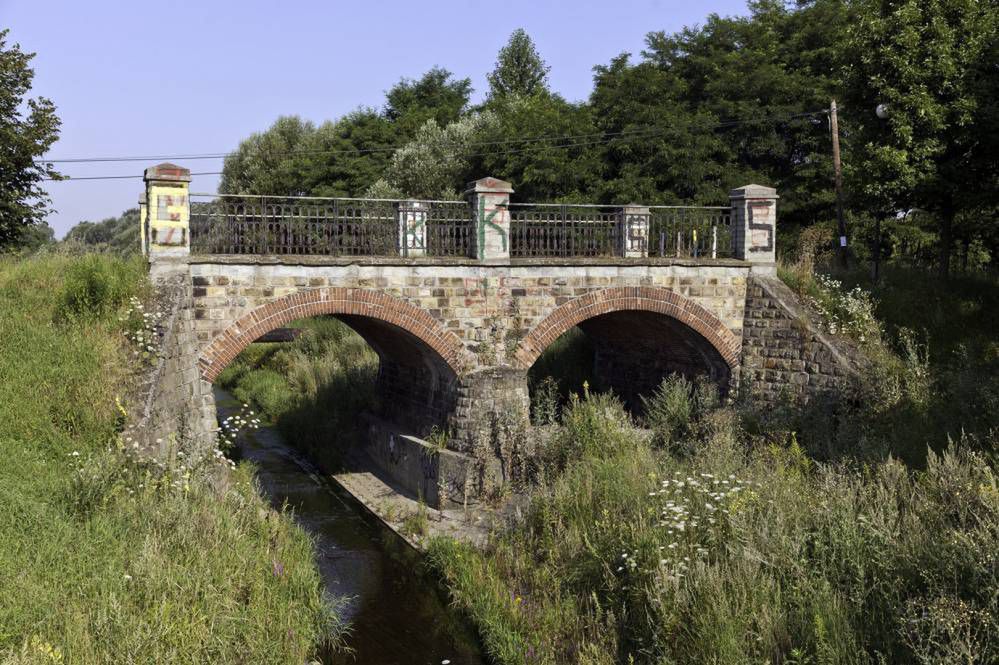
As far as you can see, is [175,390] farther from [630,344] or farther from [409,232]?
[630,344]

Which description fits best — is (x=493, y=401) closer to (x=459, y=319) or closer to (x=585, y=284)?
(x=459, y=319)

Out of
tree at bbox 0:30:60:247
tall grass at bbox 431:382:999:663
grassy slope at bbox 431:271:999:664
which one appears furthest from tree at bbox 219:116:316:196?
tall grass at bbox 431:382:999:663

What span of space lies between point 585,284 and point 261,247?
5.51 metres

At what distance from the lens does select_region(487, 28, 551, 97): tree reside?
162 feet

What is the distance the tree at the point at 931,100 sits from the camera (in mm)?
15297

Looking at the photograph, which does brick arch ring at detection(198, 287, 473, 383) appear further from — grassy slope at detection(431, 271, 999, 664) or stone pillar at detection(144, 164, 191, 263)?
grassy slope at detection(431, 271, 999, 664)

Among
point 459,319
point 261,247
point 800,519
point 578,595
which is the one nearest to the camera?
point 800,519

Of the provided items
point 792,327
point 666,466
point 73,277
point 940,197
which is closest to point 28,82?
point 73,277

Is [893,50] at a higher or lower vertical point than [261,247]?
higher

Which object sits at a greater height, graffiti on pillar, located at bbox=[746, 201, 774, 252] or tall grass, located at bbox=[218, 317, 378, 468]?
graffiti on pillar, located at bbox=[746, 201, 774, 252]

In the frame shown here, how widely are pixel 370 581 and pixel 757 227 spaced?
984 cm

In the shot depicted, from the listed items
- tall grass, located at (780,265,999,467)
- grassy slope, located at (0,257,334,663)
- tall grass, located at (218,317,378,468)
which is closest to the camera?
grassy slope, located at (0,257,334,663)

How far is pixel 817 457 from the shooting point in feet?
37.6

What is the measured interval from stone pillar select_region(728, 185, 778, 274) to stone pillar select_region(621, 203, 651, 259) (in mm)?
2028
